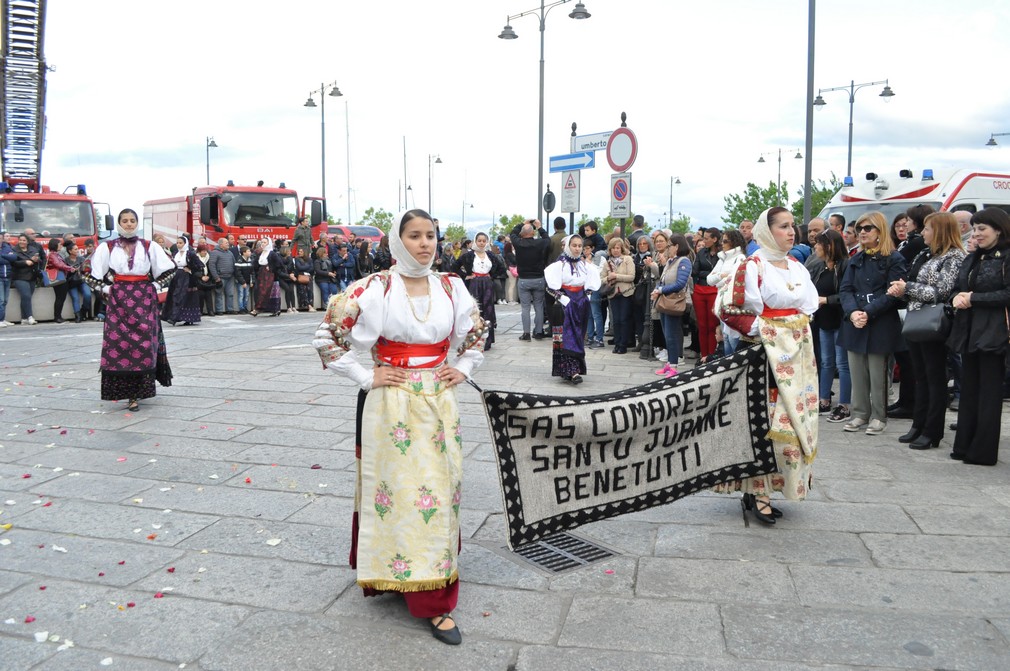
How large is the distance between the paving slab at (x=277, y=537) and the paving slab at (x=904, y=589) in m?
2.24

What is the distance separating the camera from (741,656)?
328 cm

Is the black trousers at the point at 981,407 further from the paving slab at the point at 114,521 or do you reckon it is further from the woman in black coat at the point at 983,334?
the paving slab at the point at 114,521

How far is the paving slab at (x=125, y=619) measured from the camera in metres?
3.34

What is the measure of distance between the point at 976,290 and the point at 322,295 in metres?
17.1

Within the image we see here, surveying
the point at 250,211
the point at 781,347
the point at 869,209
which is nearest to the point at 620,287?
the point at 869,209

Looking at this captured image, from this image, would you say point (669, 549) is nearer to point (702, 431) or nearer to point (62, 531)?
point (702, 431)

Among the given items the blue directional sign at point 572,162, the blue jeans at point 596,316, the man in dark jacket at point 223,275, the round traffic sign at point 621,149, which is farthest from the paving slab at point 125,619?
the man in dark jacket at point 223,275

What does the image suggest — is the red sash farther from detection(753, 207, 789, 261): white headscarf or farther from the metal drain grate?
detection(753, 207, 789, 261): white headscarf

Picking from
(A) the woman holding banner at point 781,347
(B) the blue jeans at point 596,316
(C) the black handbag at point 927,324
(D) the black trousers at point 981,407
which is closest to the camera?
(A) the woman holding banner at point 781,347

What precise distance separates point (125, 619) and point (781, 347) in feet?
11.8

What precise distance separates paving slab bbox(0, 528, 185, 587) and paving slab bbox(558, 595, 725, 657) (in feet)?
6.74

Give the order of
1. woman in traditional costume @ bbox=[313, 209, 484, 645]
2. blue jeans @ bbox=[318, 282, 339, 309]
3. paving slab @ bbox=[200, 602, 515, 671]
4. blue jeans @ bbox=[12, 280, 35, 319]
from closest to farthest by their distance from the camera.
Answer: paving slab @ bbox=[200, 602, 515, 671] < woman in traditional costume @ bbox=[313, 209, 484, 645] < blue jeans @ bbox=[12, 280, 35, 319] < blue jeans @ bbox=[318, 282, 339, 309]

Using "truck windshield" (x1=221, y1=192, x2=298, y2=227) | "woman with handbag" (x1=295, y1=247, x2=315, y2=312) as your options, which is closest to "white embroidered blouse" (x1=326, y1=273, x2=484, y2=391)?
"woman with handbag" (x1=295, y1=247, x2=315, y2=312)

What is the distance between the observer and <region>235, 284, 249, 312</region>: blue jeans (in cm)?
1989
